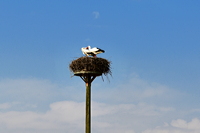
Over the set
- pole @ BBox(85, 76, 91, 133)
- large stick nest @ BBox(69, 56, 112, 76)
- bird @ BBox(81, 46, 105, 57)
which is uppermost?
bird @ BBox(81, 46, 105, 57)

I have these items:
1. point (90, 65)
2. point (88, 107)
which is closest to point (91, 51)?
point (90, 65)

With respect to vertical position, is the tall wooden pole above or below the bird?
below

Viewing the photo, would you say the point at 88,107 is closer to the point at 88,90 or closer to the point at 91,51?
the point at 88,90

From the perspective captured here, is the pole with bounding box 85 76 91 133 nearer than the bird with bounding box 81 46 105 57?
Yes

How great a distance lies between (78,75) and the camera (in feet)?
107

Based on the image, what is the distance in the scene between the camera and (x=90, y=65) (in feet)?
104

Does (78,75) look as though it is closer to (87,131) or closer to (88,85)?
(88,85)

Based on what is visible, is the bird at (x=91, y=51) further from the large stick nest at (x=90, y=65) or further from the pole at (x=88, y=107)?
the pole at (x=88, y=107)

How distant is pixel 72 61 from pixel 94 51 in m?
1.58

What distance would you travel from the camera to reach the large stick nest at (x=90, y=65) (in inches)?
1243

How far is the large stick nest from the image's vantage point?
31562mm

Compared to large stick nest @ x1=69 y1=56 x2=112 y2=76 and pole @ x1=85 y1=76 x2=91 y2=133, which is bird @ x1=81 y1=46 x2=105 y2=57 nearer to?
large stick nest @ x1=69 y1=56 x2=112 y2=76

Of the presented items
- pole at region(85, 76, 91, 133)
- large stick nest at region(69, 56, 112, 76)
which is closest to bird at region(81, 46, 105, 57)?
large stick nest at region(69, 56, 112, 76)

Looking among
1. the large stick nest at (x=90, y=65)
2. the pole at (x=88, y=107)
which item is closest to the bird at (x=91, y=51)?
the large stick nest at (x=90, y=65)
